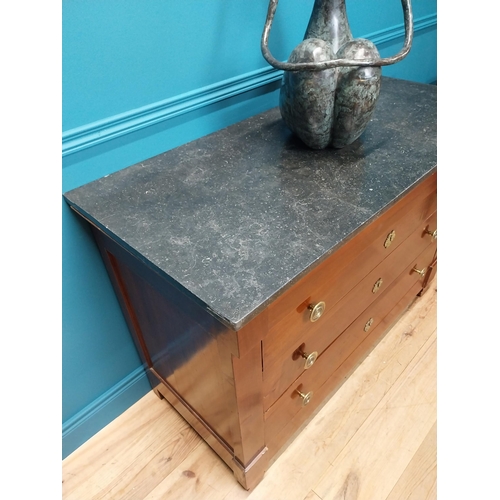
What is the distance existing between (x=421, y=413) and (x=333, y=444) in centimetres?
30

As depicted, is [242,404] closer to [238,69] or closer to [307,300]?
[307,300]

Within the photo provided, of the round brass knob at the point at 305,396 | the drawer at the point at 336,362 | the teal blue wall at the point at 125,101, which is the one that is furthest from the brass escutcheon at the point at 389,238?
the teal blue wall at the point at 125,101

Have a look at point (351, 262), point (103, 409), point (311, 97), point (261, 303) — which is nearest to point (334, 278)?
point (351, 262)

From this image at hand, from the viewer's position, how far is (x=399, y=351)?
4.52 ft

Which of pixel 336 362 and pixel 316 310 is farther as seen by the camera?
pixel 336 362

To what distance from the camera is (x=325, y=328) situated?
910 millimetres

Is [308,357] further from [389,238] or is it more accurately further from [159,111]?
[159,111]

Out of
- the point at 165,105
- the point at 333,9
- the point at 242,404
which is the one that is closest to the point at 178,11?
the point at 165,105

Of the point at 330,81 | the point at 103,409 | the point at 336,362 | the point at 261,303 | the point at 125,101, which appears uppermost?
the point at 330,81

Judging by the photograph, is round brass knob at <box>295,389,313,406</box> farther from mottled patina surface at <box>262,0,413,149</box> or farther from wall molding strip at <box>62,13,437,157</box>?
wall molding strip at <box>62,13,437,157</box>

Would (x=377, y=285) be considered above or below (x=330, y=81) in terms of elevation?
below

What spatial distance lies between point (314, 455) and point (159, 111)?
102 cm

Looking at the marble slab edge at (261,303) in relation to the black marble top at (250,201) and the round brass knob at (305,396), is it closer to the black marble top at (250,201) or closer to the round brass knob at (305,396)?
the black marble top at (250,201)

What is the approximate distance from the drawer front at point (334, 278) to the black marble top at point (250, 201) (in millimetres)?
70
